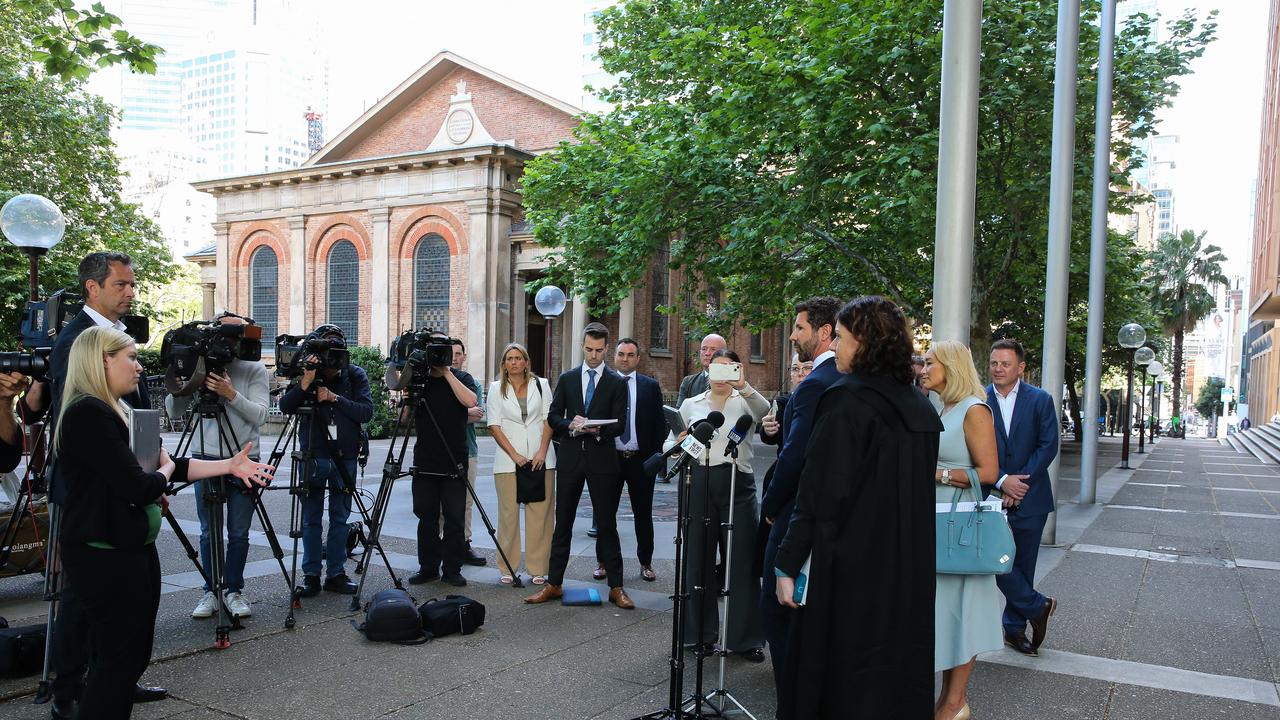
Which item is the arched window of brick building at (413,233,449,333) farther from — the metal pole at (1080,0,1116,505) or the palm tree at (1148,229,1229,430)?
the palm tree at (1148,229,1229,430)

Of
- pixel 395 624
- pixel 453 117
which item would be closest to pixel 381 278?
pixel 453 117

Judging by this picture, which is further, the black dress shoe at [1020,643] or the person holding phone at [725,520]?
the black dress shoe at [1020,643]

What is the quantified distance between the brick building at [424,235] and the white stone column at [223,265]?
2.3 inches

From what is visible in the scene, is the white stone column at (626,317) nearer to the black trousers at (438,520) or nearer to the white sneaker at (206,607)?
the black trousers at (438,520)

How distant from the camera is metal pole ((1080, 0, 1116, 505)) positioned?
12.6 metres

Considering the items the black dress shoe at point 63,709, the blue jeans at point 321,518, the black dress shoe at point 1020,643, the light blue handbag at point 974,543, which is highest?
the light blue handbag at point 974,543

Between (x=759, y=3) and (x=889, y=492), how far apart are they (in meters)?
22.0

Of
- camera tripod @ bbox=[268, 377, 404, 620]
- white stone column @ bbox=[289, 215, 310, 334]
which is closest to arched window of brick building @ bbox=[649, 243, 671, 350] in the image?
white stone column @ bbox=[289, 215, 310, 334]

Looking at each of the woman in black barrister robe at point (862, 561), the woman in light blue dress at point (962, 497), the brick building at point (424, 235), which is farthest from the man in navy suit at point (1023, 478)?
the brick building at point (424, 235)

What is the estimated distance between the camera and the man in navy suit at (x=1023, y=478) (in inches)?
229

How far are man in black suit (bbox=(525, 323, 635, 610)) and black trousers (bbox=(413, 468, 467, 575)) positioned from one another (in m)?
0.91

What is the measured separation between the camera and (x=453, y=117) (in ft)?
117

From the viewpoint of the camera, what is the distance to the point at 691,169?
18500mm

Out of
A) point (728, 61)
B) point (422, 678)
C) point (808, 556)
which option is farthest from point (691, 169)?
point (808, 556)
